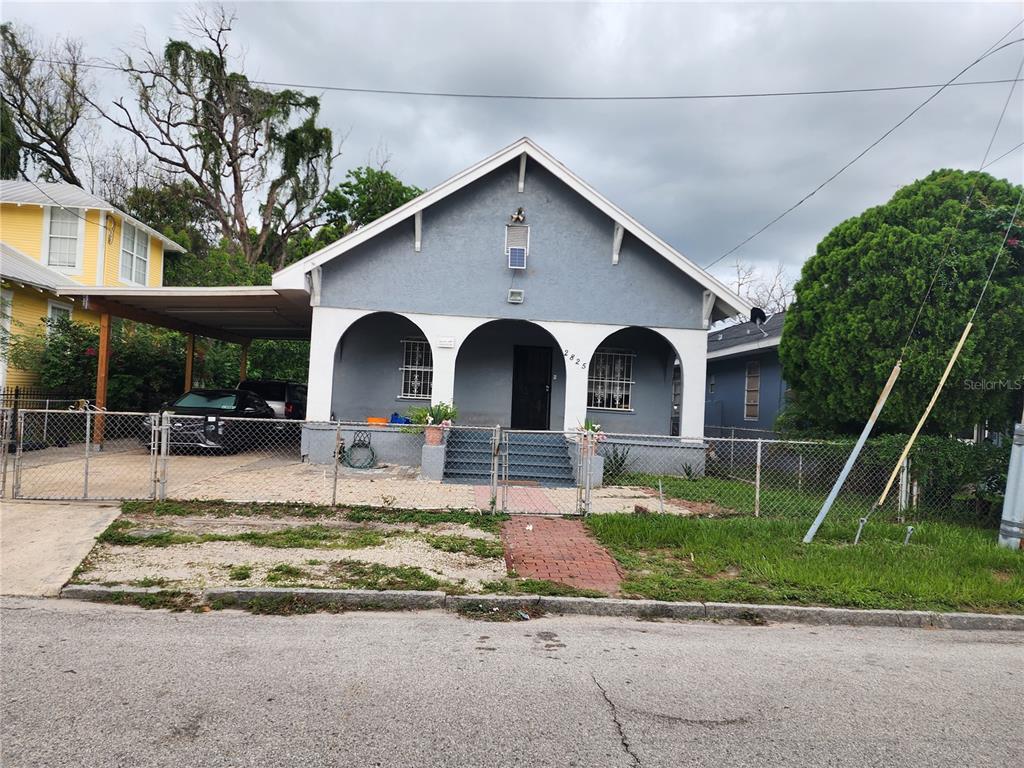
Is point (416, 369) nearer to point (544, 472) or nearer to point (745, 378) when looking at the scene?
point (544, 472)

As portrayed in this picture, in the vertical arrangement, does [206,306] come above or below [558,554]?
above

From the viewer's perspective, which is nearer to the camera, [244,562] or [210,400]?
[244,562]

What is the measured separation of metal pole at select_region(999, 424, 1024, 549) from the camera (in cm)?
774

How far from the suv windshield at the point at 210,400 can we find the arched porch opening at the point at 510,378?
17.7 feet

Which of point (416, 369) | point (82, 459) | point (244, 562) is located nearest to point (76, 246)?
point (82, 459)

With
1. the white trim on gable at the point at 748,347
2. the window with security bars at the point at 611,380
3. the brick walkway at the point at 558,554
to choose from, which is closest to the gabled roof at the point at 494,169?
the window with security bars at the point at 611,380

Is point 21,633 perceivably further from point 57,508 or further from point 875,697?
point 875,697

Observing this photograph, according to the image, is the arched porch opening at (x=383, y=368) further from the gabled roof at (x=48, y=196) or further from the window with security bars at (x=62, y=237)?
the window with security bars at (x=62, y=237)

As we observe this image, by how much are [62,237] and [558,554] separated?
21417 millimetres

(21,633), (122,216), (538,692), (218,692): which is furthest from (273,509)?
(122,216)

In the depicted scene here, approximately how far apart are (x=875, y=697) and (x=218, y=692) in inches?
164

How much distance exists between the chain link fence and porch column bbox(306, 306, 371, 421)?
520 mm

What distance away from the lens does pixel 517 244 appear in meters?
13.5

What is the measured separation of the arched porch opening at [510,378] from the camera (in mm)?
14945
